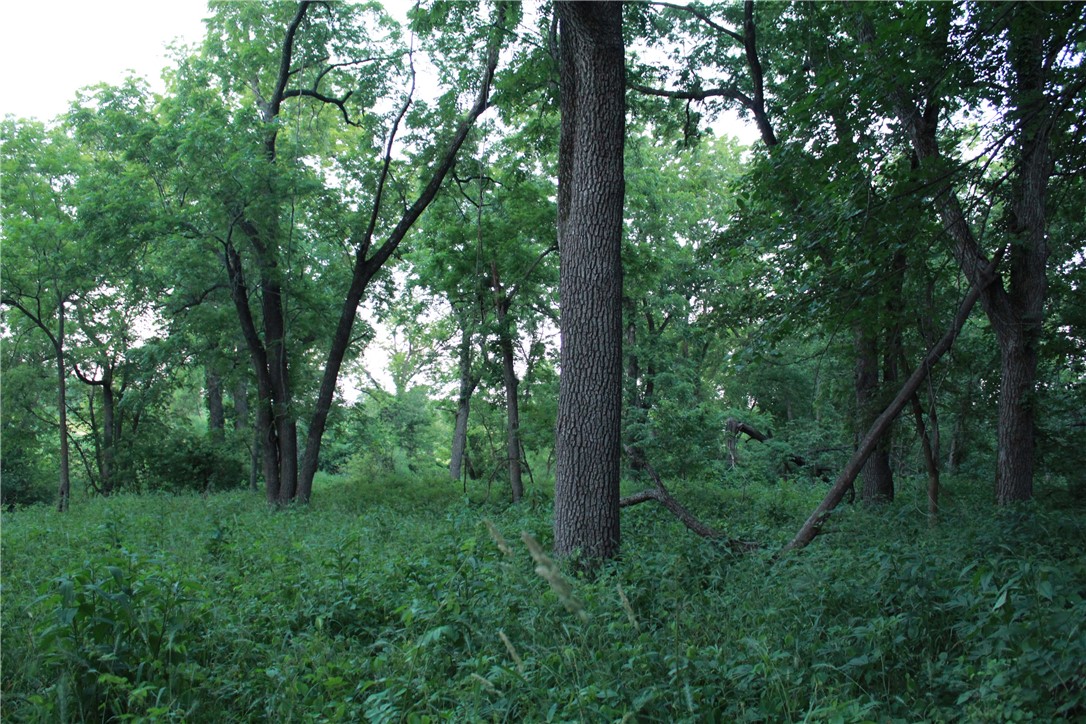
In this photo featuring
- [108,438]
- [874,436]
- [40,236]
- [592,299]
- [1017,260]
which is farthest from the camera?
[108,438]

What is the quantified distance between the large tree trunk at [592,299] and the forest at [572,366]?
1.3 inches

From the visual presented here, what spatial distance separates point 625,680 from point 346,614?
232 cm

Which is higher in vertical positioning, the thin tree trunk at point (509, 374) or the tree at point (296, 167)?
the tree at point (296, 167)

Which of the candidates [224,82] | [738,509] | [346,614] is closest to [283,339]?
[224,82]

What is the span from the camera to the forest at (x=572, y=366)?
3633 millimetres

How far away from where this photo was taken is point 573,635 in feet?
13.1

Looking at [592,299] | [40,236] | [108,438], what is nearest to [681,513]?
[592,299]

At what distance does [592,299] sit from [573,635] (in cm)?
309

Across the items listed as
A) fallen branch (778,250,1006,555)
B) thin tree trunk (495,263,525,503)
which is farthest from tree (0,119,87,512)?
fallen branch (778,250,1006,555)

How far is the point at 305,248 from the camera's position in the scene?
15492 mm

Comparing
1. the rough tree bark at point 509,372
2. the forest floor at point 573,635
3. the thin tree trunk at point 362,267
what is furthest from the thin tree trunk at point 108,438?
the forest floor at point 573,635

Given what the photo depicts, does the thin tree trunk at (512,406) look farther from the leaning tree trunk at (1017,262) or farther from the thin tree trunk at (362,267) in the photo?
the leaning tree trunk at (1017,262)

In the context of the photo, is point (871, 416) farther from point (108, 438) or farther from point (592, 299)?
point (108, 438)

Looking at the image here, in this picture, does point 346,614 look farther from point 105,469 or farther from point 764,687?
point 105,469
